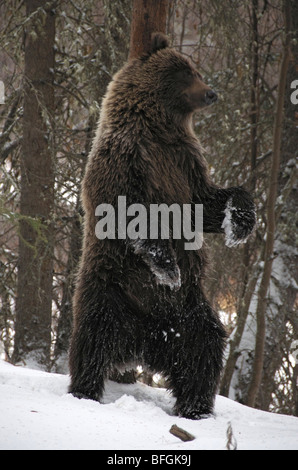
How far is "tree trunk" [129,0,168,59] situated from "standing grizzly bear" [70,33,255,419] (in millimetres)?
652

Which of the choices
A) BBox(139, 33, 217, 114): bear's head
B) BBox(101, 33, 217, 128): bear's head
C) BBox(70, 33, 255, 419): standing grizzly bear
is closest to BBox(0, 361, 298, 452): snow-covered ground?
BBox(70, 33, 255, 419): standing grizzly bear

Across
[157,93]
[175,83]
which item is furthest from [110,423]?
[175,83]

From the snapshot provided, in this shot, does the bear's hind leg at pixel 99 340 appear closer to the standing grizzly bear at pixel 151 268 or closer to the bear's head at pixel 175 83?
the standing grizzly bear at pixel 151 268

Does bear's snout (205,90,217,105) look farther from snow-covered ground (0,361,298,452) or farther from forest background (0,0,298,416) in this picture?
forest background (0,0,298,416)

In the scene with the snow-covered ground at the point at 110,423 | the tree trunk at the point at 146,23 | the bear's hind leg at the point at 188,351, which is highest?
the tree trunk at the point at 146,23

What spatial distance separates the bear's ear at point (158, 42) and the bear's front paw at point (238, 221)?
138 cm

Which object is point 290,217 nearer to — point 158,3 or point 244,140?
point 244,140

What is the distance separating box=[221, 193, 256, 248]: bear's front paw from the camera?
4.48 m

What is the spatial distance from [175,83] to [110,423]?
2.61 metres

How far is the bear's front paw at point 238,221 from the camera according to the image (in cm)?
448

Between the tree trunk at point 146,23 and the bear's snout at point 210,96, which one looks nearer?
the bear's snout at point 210,96

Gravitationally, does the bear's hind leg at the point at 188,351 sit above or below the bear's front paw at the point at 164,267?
below

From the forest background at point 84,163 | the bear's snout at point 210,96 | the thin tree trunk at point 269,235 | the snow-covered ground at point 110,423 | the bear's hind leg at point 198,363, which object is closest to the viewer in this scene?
the snow-covered ground at point 110,423

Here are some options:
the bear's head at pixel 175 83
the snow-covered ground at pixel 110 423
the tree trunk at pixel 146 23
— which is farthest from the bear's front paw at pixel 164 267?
the tree trunk at pixel 146 23
